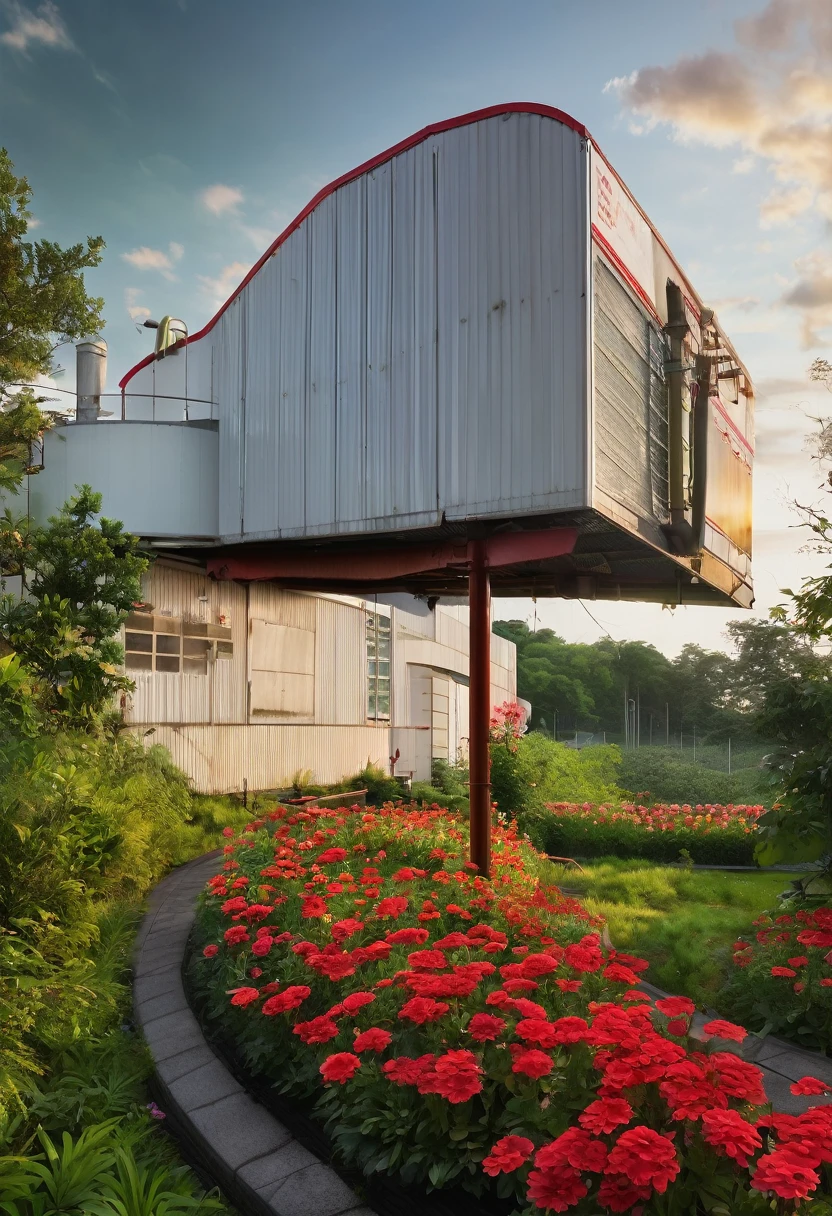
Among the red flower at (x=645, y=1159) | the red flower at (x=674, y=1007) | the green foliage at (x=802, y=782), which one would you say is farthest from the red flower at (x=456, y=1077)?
the green foliage at (x=802, y=782)

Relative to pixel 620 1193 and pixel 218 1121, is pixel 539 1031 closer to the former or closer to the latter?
pixel 620 1193

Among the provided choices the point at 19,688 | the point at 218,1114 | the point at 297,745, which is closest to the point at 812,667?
the point at 218,1114

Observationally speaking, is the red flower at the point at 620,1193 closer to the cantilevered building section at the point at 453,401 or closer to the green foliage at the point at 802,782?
the green foliage at the point at 802,782

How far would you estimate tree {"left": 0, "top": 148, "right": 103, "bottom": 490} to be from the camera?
12.7 metres

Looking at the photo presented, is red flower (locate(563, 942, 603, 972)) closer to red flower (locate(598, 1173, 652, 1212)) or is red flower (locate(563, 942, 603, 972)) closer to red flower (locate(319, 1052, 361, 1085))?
red flower (locate(319, 1052, 361, 1085))

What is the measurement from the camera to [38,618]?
9688 millimetres

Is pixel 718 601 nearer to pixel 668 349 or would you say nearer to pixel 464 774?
pixel 668 349

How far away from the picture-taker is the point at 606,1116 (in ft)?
8.76

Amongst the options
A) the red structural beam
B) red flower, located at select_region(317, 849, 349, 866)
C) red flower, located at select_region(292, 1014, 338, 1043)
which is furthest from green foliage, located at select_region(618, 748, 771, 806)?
red flower, located at select_region(292, 1014, 338, 1043)

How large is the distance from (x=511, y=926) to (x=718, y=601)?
10396mm

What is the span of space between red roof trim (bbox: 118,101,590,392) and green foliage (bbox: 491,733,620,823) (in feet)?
24.9

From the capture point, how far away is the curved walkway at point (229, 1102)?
3645 mm

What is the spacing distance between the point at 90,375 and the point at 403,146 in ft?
18.7

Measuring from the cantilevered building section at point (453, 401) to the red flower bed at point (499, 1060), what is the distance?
12.9ft
